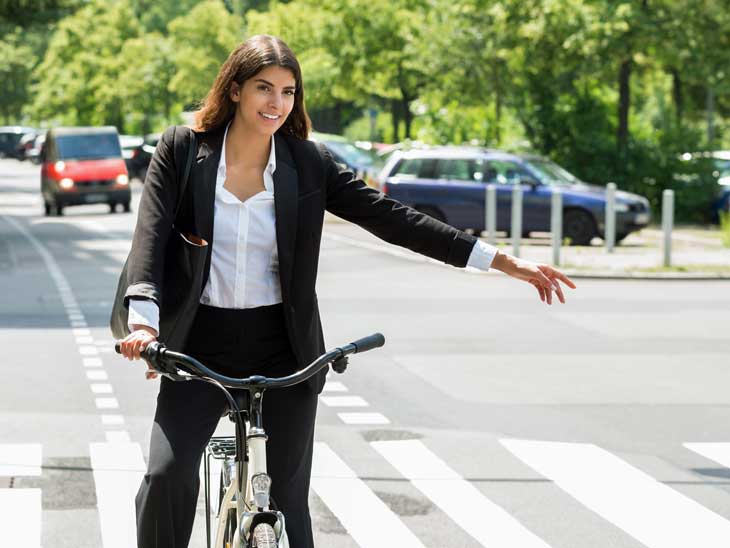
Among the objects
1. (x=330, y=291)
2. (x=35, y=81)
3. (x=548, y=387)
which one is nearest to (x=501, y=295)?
(x=330, y=291)

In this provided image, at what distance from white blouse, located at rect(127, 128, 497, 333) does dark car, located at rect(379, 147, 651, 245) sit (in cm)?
2193

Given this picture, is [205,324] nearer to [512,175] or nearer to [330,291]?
[330,291]

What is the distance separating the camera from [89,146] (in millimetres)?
35219

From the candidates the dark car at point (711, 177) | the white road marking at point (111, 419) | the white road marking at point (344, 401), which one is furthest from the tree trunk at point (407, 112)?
the white road marking at point (111, 419)

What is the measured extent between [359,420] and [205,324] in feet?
17.5

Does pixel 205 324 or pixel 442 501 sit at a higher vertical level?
pixel 205 324

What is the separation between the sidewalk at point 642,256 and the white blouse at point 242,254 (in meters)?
16.5

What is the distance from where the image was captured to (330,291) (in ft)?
59.6

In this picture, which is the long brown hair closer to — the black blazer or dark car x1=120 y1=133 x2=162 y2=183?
the black blazer

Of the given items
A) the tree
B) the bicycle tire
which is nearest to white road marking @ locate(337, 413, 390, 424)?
the bicycle tire

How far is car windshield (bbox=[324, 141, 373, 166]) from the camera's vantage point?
120 ft

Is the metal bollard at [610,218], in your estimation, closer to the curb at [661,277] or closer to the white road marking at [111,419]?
the curb at [661,277]

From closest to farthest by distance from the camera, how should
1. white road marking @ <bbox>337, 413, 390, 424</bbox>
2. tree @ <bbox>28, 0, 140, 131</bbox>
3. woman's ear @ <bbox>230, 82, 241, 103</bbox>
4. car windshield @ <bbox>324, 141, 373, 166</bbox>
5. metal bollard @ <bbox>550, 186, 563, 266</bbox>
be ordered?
woman's ear @ <bbox>230, 82, 241, 103</bbox> < white road marking @ <bbox>337, 413, 390, 424</bbox> < metal bollard @ <bbox>550, 186, 563, 266</bbox> < car windshield @ <bbox>324, 141, 373, 166</bbox> < tree @ <bbox>28, 0, 140, 131</bbox>

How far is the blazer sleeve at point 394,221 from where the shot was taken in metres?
4.42
